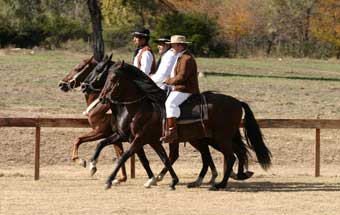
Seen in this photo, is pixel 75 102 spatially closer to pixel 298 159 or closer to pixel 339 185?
pixel 298 159

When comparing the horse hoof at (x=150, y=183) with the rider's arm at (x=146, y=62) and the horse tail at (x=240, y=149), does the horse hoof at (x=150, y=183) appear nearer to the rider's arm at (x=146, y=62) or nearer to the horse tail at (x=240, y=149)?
the horse tail at (x=240, y=149)

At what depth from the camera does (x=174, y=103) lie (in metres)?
14.6

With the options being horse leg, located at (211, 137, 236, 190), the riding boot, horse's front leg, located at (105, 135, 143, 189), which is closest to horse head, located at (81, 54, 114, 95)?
horse's front leg, located at (105, 135, 143, 189)

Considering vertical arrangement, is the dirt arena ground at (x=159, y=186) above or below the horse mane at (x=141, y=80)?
below

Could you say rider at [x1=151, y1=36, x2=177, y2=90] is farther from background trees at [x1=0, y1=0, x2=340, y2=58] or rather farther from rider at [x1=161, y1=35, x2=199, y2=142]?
background trees at [x1=0, y1=0, x2=340, y2=58]

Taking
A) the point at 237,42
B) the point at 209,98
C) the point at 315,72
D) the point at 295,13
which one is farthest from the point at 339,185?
the point at 295,13

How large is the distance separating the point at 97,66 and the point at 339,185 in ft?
15.5

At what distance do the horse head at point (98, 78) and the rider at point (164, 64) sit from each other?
0.90 meters

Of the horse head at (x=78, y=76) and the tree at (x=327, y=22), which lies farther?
the tree at (x=327, y=22)

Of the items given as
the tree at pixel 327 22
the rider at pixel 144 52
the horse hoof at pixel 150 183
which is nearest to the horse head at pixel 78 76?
the rider at pixel 144 52

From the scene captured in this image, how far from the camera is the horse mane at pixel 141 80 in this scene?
14.7 m

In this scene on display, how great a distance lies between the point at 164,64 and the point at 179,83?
0.73 metres

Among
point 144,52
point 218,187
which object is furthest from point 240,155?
point 144,52

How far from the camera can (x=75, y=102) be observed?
26516 millimetres
